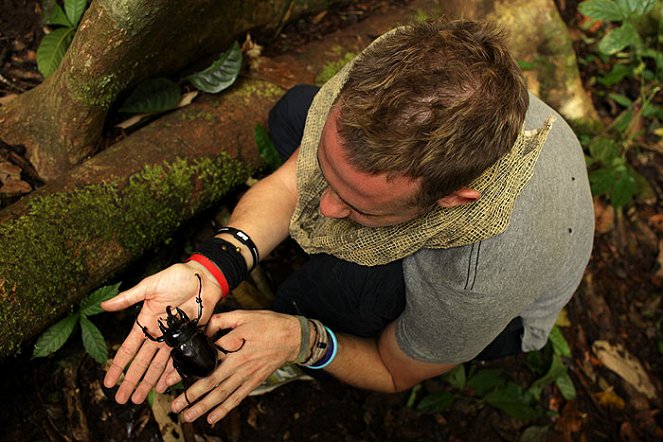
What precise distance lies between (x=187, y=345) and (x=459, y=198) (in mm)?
1036

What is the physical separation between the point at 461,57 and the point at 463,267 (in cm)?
69

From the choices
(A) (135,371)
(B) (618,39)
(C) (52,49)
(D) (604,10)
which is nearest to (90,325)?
(A) (135,371)

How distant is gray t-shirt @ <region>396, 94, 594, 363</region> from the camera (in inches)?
75.4

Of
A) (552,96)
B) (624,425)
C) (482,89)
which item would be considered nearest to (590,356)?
(624,425)

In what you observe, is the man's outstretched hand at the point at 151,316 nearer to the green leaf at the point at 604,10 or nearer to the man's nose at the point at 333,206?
the man's nose at the point at 333,206

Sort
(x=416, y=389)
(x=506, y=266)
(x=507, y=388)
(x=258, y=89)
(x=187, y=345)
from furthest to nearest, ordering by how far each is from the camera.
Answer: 1. (x=507, y=388)
2. (x=416, y=389)
3. (x=258, y=89)
4. (x=187, y=345)
5. (x=506, y=266)

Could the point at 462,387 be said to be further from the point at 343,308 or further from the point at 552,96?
the point at 552,96

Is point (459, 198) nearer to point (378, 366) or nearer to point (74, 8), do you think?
point (378, 366)

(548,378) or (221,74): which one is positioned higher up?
(221,74)

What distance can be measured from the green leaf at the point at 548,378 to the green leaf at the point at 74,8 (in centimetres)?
317

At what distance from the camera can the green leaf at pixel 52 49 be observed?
2.88 m

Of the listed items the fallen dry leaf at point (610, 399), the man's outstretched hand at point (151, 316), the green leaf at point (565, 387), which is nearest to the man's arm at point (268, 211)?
the man's outstretched hand at point (151, 316)

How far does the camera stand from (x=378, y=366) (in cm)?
254

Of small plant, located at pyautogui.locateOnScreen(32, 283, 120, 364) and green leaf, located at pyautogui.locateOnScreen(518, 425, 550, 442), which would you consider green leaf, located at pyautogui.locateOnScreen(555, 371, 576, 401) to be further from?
small plant, located at pyautogui.locateOnScreen(32, 283, 120, 364)
